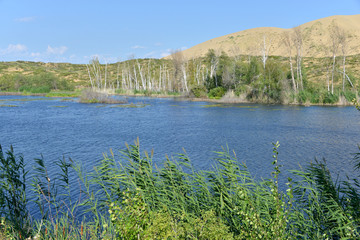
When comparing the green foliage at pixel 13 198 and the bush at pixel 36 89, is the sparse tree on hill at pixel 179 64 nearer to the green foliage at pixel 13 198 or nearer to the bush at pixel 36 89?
the bush at pixel 36 89

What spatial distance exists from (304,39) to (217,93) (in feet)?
285

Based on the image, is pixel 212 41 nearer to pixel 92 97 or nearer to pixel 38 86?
pixel 38 86

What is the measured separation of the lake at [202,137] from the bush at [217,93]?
25.4 metres

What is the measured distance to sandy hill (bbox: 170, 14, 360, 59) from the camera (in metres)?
125

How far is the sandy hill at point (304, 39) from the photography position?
125312 mm

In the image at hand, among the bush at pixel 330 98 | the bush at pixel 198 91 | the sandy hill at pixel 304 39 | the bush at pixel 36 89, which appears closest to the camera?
the bush at pixel 330 98

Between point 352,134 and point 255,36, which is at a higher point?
point 255,36

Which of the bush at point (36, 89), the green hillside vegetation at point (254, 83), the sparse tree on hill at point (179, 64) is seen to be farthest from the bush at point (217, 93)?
the bush at point (36, 89)

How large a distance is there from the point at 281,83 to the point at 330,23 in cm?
11516

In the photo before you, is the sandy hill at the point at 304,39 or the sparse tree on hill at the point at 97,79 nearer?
the sparse tree on hill at the point at 97,79

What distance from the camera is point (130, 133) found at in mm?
28500

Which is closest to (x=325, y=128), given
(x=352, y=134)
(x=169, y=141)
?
(x=352, y=134)

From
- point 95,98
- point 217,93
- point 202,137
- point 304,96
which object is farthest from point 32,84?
point 202,137

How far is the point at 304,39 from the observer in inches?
5438
